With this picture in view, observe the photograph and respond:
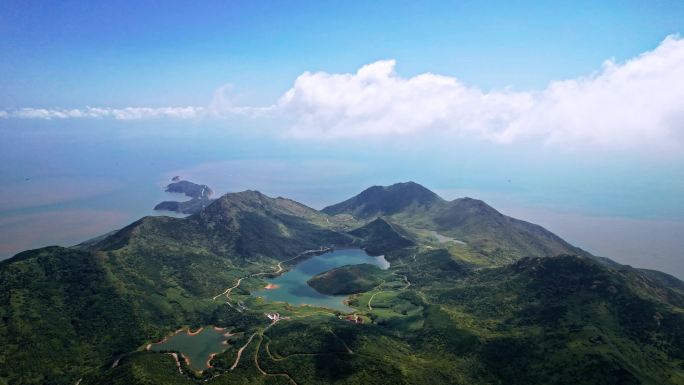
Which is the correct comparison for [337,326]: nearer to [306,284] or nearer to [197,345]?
[197,345]

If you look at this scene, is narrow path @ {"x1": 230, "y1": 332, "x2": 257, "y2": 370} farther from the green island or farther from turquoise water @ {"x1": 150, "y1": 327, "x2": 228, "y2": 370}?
turquoise water @ {"x1": 150, "y1": 327, "x2": 228, "y2": 370}

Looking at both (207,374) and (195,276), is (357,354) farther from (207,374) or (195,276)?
(195,276)

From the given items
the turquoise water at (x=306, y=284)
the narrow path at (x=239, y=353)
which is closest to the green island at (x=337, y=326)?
the narrow path at (x=239, y=353)

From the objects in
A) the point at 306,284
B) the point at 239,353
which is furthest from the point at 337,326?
the point at 306,284

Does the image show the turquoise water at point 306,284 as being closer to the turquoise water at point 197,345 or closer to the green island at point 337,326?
the green island at point 337,326

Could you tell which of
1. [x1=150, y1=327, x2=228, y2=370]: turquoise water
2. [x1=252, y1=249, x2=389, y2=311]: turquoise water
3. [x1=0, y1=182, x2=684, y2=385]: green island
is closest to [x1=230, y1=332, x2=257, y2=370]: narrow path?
[x1=0, y1=182, x2=684, y2=385]: green island
